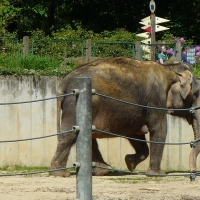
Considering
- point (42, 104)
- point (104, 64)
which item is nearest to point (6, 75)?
point (42, 104)

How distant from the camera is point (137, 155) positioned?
13883mm

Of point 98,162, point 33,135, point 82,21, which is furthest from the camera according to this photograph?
point 82,21

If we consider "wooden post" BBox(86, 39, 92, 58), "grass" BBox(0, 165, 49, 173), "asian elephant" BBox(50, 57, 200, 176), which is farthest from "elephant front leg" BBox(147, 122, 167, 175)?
"wooden post" BBox(86, 39, 92, 58)

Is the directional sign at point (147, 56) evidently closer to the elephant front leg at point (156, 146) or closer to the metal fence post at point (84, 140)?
the elephant front leg at point (156, 146)

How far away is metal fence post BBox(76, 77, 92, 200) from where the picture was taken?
8023 mm

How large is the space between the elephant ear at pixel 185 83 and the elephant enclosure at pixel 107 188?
2220mm

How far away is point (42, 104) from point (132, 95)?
237 cm

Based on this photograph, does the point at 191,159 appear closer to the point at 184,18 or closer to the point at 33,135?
the point at 33,135

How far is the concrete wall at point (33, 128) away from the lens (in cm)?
1518

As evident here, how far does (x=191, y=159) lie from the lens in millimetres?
13078

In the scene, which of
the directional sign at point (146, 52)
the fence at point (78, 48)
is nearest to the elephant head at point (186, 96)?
the fence at point (78, 48)

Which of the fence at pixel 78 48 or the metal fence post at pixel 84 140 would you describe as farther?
the fence at pixel 78 48

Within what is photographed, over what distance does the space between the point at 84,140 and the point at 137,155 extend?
593 centimetres

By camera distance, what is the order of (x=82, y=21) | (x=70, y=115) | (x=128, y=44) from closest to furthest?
(x=70, y=115)
(x=128, y=44)
(x=82, y=21)
